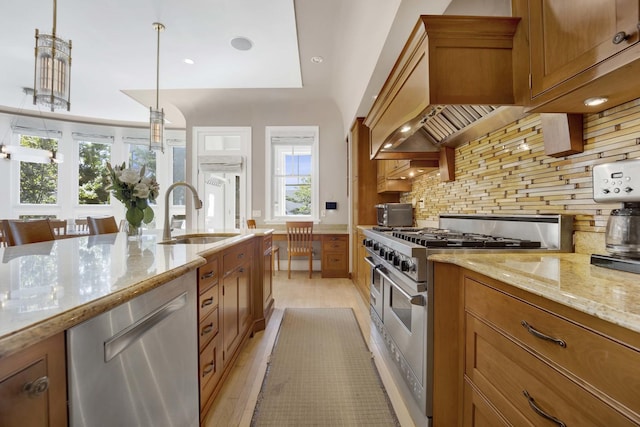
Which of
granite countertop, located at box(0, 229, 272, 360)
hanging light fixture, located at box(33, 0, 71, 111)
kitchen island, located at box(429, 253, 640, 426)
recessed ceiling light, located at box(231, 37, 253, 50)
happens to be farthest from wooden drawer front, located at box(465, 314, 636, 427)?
recessed ceiling light, located at box(231, 37, 253, 50)

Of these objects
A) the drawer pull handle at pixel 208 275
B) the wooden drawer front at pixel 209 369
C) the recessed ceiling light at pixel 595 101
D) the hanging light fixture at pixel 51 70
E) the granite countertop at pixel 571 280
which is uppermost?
the hanging light fixture at pixel 51 70

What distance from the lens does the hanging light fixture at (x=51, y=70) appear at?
180cm

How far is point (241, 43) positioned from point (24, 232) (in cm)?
288

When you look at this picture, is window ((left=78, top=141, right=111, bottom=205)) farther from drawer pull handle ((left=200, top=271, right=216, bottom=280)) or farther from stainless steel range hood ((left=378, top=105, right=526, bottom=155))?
stainless steel range hood ((left=378, top=105, right=526, bottom=155))

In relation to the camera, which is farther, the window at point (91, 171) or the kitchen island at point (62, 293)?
the window at point (91, 171)

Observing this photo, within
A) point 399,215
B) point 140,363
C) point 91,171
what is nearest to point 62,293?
point 140,363

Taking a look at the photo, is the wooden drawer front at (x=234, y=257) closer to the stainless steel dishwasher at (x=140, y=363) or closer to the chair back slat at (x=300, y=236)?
the stainless steel dishwasher at (x=140, y=363)

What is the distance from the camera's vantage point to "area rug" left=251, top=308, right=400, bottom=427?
1477mm

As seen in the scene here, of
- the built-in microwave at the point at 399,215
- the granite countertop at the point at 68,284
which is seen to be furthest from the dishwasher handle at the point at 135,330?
the built-in microwave at the point at 399,215

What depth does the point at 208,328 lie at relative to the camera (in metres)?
1.43

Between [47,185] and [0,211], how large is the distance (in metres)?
0.85

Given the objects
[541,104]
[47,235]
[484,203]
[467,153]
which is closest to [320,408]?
[484,203]

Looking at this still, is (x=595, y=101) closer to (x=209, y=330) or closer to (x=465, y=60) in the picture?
(x=465, y=60)

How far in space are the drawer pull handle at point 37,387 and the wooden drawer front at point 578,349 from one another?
1.14 m
